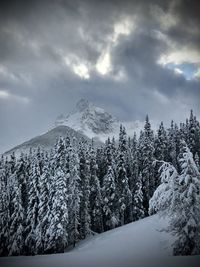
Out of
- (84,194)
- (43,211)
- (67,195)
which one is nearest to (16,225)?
(43,211)

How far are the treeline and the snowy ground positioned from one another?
5183 mm

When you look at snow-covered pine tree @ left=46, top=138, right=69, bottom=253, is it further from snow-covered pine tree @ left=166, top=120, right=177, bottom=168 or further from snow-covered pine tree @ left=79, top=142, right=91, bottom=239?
snow-covered pine tree @ left=166, top=120, right=177, bottom=168

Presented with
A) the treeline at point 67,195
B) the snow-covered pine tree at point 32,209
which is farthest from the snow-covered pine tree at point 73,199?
the snow-covered pine tree at point 32,209

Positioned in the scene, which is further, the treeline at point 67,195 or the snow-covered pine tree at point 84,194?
the snow-covered pine tree at point 84,194

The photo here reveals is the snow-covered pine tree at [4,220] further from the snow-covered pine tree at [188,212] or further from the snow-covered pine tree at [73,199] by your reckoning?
the snow-covered pine tree at [188,212]

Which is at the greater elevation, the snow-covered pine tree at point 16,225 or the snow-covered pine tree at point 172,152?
the snow-covered pine tree at point 172,152

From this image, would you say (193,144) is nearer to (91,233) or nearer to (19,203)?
(91,233)

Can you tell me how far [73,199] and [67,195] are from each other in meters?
3.77

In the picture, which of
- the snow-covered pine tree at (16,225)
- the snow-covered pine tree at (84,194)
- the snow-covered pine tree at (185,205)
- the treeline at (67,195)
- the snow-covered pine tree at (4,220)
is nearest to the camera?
the snow-covered pine tree at (185,205)

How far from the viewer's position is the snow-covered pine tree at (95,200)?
60.0m

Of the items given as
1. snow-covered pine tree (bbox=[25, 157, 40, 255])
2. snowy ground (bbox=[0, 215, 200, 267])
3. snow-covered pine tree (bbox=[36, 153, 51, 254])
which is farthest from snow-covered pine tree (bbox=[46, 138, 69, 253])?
snowy ground (bbox=[0, 215, 200, 267])

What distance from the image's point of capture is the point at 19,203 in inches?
2105

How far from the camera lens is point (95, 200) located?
198ft

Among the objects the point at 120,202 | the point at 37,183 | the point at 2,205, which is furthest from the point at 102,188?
the point at 2,205
